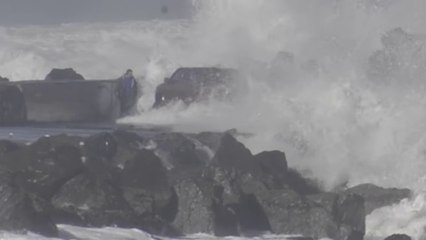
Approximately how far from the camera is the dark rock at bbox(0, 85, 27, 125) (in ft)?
83.7

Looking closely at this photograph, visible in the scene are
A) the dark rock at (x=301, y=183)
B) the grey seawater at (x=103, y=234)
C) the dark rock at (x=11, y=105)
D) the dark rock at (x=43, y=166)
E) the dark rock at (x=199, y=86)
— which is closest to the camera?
the grey seawater at (x=103, y=234)

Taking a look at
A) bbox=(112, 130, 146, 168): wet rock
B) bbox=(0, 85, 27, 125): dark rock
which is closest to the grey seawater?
bbox=(112, 130, 146, 168): wet rock

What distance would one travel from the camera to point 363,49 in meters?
28.6

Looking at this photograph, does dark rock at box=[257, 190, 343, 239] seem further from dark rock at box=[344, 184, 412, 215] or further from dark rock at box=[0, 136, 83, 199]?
dark rock at box=[0, 136, 83, 199]

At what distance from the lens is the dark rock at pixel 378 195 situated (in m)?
18.5

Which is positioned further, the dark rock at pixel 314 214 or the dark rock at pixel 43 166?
the dark rock at pixel 314 214

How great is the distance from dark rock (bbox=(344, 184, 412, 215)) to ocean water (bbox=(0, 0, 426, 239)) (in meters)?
0.16

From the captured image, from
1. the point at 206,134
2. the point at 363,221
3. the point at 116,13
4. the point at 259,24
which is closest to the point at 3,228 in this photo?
the point at 363,221

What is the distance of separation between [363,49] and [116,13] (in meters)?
20.8

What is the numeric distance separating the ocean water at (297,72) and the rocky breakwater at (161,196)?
17.6 inches

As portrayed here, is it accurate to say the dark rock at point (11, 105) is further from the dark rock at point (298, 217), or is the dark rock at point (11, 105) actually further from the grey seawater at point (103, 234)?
the grey seawater at point (103, 234)

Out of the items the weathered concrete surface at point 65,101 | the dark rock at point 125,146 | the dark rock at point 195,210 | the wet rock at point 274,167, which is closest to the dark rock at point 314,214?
the dark rock at point 195,210

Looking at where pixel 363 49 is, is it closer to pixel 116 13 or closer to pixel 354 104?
pixel 354 104

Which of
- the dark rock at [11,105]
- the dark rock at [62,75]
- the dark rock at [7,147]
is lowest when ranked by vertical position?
the dark rock at [7,147]
